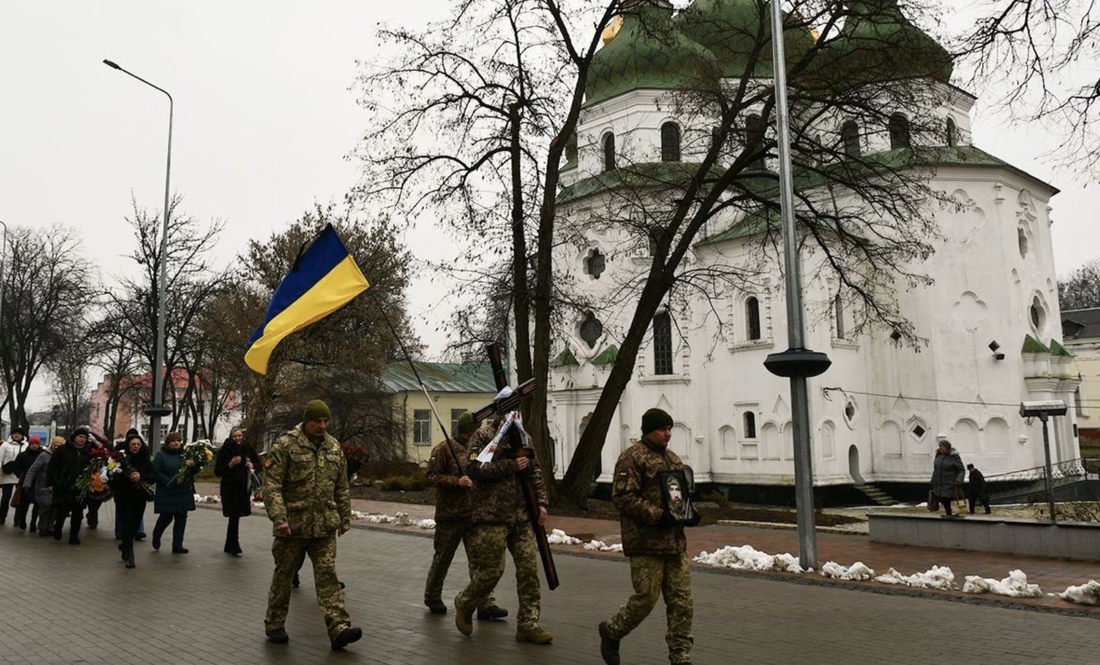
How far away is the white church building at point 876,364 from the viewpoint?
111 feet

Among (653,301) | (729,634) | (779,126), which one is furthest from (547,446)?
(729,634)

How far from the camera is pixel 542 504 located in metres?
7.23

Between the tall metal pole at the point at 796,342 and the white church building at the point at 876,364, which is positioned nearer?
the tall metal pole at the point at 796,342

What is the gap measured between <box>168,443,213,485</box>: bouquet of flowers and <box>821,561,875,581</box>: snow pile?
8824 millimetres

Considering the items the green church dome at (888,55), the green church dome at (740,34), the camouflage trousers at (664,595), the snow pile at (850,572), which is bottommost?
the snow pile at (850,572)

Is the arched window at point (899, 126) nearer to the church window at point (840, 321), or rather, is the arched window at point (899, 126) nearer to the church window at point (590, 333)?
the church window at point (840, 321)

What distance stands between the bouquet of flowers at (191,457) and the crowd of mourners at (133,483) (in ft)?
0.05

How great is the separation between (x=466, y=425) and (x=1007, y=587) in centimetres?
600

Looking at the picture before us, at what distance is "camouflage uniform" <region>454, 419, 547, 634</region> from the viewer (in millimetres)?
7199

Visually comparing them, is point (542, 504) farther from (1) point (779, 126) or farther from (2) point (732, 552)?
(1) point (779, 126)

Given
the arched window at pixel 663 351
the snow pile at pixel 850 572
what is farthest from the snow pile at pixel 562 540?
the arched window at pixel 663 351

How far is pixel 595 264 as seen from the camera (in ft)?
126

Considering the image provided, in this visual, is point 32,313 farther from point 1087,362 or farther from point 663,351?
point 1087,362

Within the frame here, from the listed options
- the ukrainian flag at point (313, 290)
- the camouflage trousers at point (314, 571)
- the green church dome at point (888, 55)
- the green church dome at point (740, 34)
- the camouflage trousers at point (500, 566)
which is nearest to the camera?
the camouflage trousers at point (314, 571)
